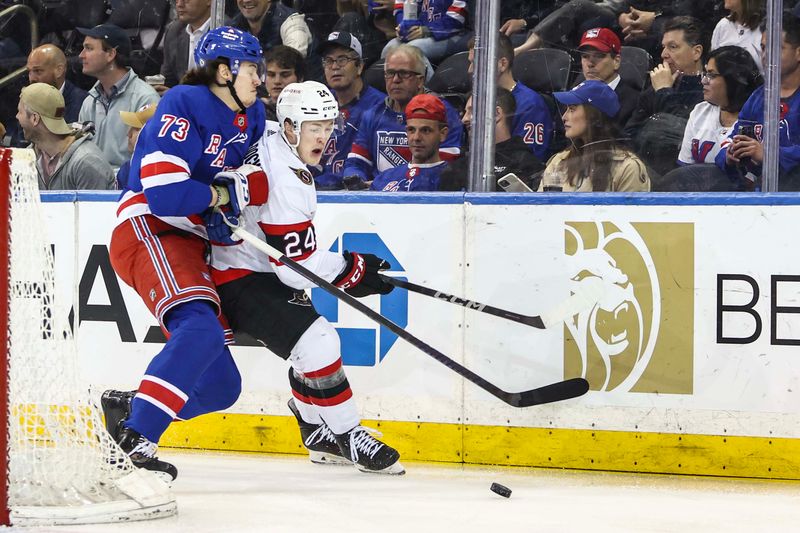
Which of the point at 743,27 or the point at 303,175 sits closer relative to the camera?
the point at 303,175

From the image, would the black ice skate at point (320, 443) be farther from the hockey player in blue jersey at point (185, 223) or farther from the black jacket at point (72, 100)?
the black jacket at point (72, 100)

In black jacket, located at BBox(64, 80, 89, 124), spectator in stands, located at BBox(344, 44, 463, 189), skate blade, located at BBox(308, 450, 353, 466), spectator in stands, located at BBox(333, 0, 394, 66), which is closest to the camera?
skate blade, located at BBox(308, 450, 353, 466)

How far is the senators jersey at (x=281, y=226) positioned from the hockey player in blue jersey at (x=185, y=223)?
0.06m

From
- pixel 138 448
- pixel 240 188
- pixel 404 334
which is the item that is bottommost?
pixel 138 448

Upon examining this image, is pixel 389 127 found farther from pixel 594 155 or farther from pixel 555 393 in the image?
pixel 555 393

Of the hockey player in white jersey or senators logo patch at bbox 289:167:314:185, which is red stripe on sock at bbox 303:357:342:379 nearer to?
the hockey player in white jersey

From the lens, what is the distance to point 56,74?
4.44 metres

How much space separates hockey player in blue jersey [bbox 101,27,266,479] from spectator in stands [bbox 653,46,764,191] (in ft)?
4.37

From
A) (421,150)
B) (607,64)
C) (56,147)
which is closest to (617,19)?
(607,64)

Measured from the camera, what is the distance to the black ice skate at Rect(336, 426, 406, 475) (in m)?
3.49

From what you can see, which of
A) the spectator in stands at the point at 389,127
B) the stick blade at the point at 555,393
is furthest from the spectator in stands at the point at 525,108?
the stick blade at the point at 555,393

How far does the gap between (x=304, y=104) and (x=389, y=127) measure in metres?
0.69

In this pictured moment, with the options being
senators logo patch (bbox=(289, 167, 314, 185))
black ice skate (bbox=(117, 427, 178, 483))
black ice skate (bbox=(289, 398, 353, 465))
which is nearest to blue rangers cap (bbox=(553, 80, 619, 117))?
senators logo patch (bbox=(289, 167, 314, 185))

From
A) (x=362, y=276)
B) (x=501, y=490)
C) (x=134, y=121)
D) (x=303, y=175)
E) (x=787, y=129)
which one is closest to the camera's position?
(x=501, y=490)
